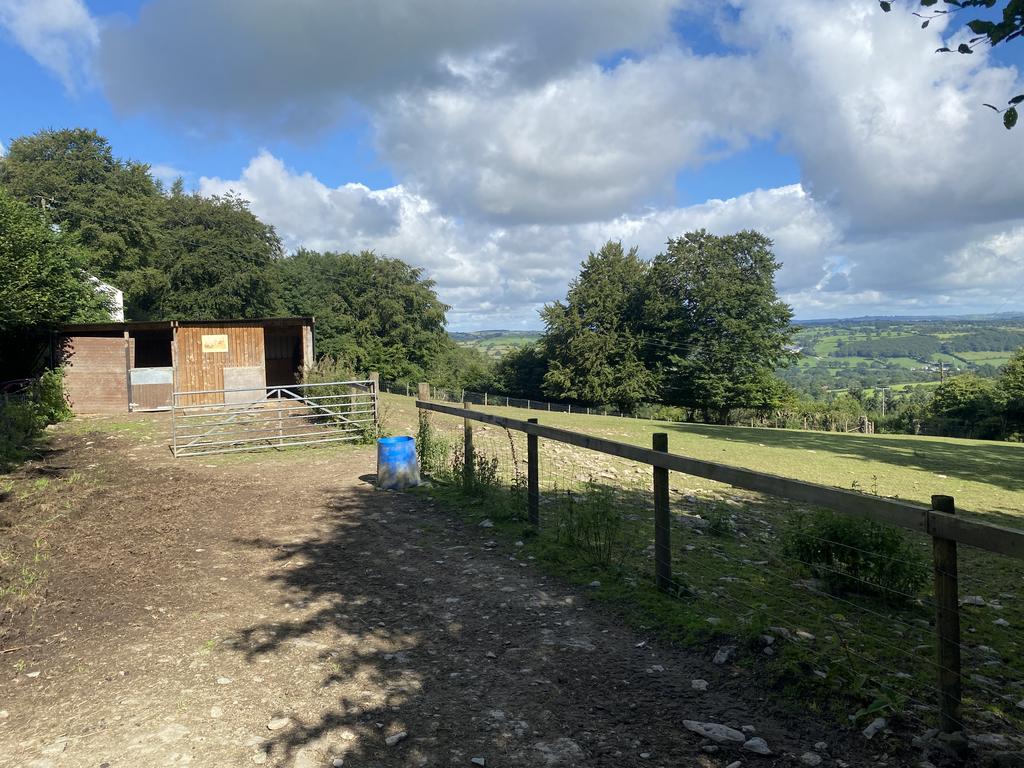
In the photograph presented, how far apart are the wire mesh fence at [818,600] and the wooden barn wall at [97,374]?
2063 centimetres

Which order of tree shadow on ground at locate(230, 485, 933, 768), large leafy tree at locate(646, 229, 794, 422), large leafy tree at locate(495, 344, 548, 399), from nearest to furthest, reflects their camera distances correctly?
tree shadow on ground at locate(230, 485, 933, 768) < large leafy tree at locate(646, 229, 794, 422) < large leafy tree at locate(495, 344, 548, 399)

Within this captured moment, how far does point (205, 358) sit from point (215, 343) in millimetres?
696

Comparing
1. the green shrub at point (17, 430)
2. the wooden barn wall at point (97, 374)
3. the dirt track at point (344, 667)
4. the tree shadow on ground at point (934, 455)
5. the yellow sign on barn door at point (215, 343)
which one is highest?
the yellow sign on barn door at point (215, 343)

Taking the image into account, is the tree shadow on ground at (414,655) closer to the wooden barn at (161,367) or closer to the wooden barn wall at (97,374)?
the wooden barn at (161,367)

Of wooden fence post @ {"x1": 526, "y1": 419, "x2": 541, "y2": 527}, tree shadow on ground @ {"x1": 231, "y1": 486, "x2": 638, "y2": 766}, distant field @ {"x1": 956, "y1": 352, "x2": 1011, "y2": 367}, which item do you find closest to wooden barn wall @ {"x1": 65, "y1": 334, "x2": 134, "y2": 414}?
tree shadow on ground @ {"x1": 231, "y1": 486, "x2": 638, "y2": 766}

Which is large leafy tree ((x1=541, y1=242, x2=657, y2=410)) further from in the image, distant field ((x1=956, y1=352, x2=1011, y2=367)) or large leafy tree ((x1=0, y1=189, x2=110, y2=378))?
distant field ((x1=956, y1=352, x2=1011, y2=367))

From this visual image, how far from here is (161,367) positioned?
81.9 ft

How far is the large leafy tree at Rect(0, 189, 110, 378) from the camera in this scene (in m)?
20.9

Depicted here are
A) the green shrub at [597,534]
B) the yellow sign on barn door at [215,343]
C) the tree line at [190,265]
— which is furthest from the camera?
the tree line at [190,265]

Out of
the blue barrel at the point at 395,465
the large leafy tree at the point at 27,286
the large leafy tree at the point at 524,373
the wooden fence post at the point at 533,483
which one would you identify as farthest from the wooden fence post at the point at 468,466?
the large leafy tree at the point at 524,373

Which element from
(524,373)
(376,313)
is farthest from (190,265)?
(524,373)

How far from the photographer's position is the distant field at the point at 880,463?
37.7 ft

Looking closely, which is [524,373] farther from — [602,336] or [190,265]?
[190,265]

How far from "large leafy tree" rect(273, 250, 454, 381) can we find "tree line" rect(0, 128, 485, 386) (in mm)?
104
